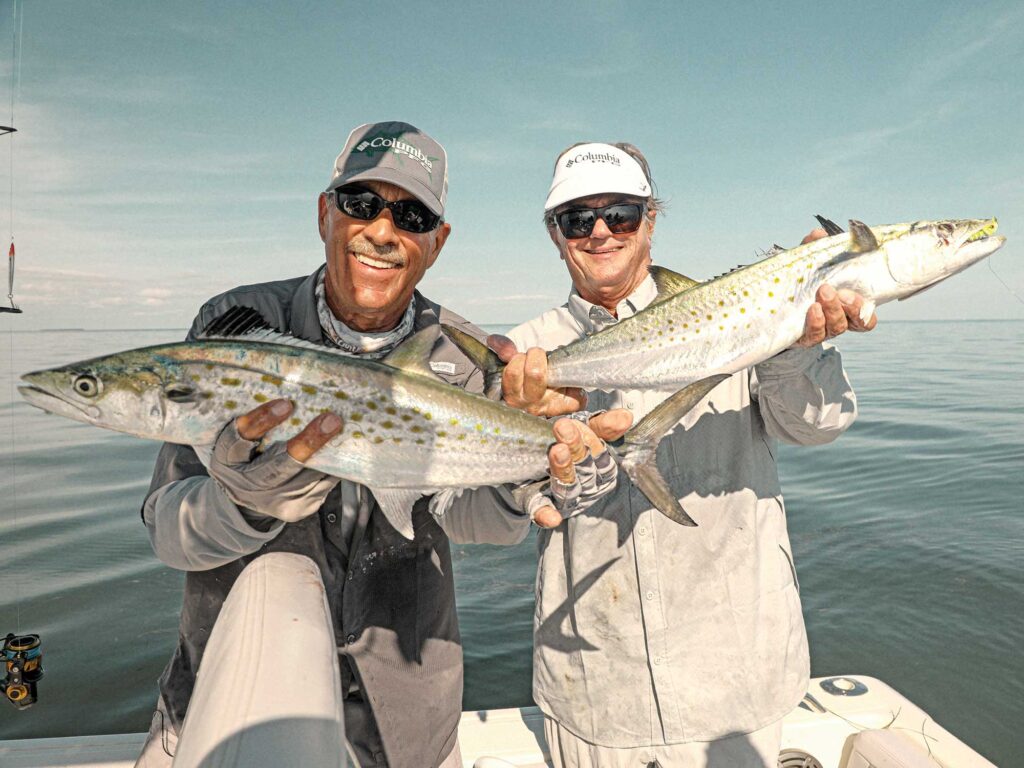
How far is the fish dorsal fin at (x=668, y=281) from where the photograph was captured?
137 inches

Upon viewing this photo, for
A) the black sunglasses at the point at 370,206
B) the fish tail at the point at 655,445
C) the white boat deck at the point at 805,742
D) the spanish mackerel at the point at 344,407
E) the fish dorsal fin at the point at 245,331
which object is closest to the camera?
the spanish mackerel at the point at 344,407

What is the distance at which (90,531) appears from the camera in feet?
35.8

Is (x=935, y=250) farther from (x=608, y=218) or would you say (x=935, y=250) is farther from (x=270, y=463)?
(x=270, y=463)

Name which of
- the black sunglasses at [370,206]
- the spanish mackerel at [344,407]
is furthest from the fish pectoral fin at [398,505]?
the black sunglasses at [370,206]

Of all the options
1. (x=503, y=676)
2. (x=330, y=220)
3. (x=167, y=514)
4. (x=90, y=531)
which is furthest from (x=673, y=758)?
(x=90, y=531)

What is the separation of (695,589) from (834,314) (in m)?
1.45

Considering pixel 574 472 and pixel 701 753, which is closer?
pixel 574 472

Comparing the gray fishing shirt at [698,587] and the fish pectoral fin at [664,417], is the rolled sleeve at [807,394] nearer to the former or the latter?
the gray fishing shirt at [698,587]

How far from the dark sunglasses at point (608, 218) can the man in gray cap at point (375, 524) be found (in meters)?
0.75

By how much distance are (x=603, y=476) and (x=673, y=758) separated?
1.48 meters

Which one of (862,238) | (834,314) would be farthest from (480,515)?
(862,238)

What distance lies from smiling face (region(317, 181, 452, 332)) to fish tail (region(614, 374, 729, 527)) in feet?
4.16

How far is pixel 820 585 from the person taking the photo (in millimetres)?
8516

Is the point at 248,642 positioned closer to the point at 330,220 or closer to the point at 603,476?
the point at 603,476
